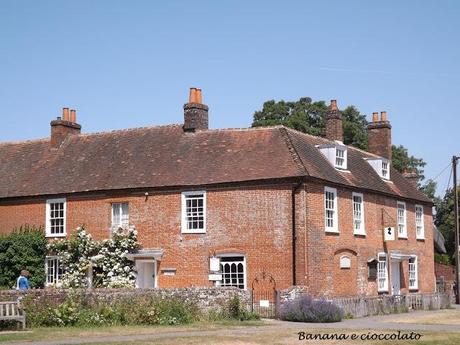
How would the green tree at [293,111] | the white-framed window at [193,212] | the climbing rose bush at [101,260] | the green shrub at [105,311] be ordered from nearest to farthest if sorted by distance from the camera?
the green shrub at [105,311] < the white-framed window at [193,212] < the climbing rose bush at [101,260] < the green tree at [293,111]

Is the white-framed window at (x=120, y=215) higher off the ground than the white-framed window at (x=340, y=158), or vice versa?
the white-framed window at (x=340, y=158)

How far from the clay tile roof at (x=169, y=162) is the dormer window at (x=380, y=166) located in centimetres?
32

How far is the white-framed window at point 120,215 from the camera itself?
37.2m

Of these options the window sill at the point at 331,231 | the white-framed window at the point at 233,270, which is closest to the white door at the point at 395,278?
the window sill at the point at 331,231

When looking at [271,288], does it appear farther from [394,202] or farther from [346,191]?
[394,202]

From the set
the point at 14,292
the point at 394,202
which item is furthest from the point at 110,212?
the point at 394,202

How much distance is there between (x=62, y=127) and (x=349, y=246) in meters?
17.2

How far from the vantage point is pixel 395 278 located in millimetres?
41469

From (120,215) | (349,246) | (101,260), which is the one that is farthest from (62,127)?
(349,246)

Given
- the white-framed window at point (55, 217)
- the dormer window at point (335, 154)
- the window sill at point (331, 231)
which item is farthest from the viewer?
the white-framed window at point (55, 217)

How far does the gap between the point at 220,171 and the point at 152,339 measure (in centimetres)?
1552

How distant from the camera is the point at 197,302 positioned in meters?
27.5

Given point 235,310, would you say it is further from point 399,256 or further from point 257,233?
point 399,256

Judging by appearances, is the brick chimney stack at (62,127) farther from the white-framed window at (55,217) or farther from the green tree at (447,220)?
the green tree at (447,220)
